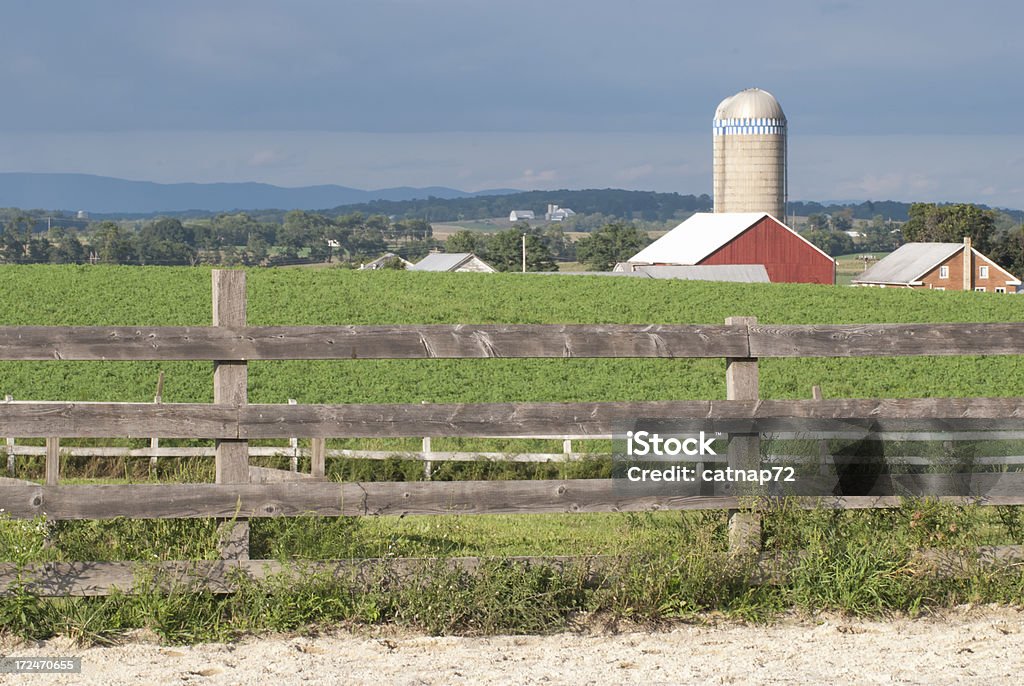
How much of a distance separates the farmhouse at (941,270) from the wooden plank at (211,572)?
82218 millimetres

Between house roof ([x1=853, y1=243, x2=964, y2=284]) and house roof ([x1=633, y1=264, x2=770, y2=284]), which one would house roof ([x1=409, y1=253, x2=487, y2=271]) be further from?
house roof ([x1=853, y1=243, x2=964, y2=284])

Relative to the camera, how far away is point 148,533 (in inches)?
259

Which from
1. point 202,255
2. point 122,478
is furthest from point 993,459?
point 202,255

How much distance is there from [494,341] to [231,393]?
4.89 feet

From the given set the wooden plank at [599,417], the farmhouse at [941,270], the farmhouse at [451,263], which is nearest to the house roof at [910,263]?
the farmhouse at [941,270]

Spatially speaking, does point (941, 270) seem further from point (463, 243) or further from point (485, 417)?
point (485, 417)

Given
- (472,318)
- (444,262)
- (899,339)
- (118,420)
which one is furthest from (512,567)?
(444,262)

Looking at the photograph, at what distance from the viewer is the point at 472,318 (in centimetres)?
4322

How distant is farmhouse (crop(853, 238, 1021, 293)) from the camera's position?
86.1m

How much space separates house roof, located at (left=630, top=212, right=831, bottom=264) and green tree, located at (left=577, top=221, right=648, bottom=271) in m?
65.2

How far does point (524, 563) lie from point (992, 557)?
2658mm

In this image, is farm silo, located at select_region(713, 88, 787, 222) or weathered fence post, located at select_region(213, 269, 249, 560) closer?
weathered fence post, located at select_region(213, 269, 249, 560)

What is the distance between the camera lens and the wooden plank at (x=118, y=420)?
21.0ft

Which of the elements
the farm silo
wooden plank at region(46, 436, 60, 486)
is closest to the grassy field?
wooden plank at region(46, 436, 60, 486)
